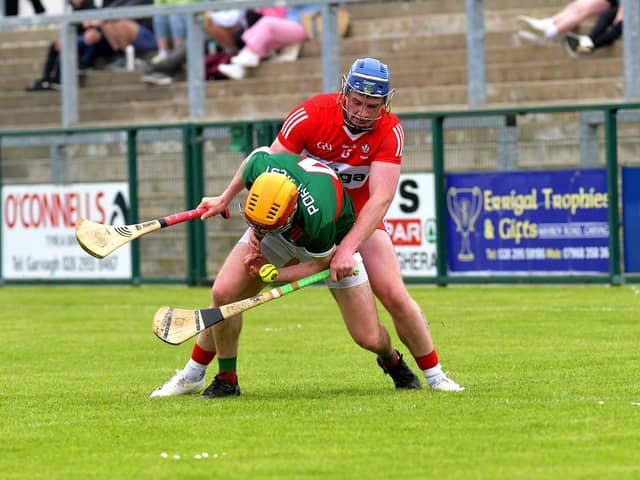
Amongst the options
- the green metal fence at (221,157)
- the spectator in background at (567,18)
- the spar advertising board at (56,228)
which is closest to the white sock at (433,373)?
the green metal fence at (221,157)

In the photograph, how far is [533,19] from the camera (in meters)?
21.8

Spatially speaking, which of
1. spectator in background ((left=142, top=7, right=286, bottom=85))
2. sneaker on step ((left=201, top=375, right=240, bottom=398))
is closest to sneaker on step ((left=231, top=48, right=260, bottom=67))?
spectator in background ((left=142, top=7, right=286, bottom=85))

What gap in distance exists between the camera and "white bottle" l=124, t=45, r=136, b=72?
83.5ft

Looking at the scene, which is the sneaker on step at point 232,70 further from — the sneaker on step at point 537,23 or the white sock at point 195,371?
the white sock at point 195,371

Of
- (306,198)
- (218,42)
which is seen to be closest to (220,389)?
(306,198)

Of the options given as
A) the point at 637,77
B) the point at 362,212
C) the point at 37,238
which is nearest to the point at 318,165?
the point at 362,212

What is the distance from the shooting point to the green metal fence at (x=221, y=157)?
18828mm

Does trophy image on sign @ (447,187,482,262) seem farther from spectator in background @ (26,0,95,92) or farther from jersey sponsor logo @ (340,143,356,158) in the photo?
jersey sponsor logo @ (340,143,356,158)

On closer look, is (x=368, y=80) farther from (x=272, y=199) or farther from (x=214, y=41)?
(x=214, y=41)

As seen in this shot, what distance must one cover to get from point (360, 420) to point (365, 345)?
116cm

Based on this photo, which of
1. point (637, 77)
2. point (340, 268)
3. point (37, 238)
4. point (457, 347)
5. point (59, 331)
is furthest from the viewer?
point (37, 238)

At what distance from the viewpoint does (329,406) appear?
8758 mm

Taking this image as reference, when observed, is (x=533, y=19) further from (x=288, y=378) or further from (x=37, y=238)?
(x=288, y=378)

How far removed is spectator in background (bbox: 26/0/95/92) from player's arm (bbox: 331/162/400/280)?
16960 mm
